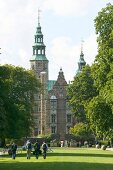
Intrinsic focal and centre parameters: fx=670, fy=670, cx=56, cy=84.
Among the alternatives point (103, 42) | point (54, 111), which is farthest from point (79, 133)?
point (103, 42)

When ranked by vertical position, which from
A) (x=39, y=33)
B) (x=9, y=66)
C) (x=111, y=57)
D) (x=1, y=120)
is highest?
(x=39, y=33)

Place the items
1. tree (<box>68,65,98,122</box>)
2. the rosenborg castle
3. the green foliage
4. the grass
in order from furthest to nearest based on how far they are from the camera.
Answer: the rosenborg castle → the green foliage → tree (<box>68,65,98,122</box>) → the grass

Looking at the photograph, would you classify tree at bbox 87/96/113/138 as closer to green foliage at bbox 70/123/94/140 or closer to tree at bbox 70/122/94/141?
green foliage at bbox 70/123/94/140

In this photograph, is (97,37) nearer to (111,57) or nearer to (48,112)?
(111,57)

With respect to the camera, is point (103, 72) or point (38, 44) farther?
point (38, 44)

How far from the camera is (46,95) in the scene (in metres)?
161

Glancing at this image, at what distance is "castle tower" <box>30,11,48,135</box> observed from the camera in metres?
162

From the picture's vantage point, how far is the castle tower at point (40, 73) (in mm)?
162000

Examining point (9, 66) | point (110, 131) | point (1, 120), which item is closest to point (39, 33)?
point (9, 66)

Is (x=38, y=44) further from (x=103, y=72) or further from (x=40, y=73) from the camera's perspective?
(x=103, y=72)

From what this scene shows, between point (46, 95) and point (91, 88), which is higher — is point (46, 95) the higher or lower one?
the higher one

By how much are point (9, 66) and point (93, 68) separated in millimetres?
36019

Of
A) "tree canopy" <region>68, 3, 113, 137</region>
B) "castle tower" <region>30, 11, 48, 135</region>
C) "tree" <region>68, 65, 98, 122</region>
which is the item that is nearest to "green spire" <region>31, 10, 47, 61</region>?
"castle tower" <region>30, 11, 48, 135</region>

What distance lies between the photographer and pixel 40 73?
168375 mm
